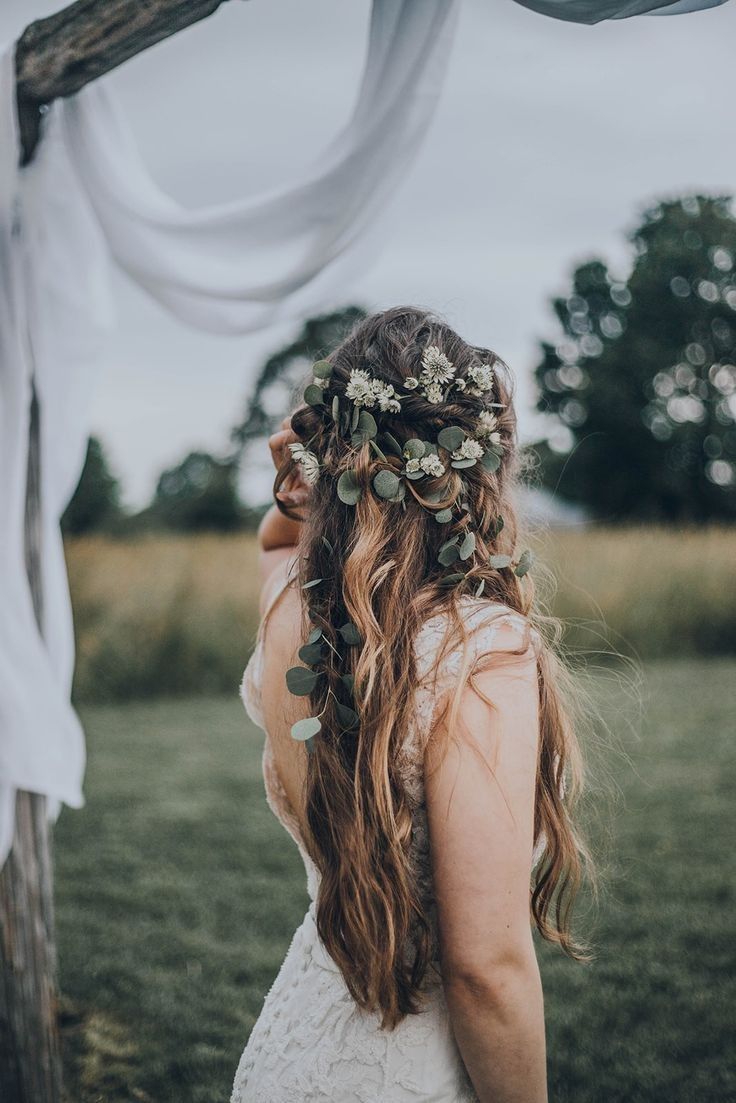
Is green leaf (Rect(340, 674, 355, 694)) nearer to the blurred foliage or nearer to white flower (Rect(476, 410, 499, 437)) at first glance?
white flower (Rect(476, 410, 499, 437))

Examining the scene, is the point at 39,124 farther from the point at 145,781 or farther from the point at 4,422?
the point at 145,781

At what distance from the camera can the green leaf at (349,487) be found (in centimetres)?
134

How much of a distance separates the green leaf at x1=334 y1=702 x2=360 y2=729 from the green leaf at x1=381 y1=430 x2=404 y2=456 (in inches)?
15.8

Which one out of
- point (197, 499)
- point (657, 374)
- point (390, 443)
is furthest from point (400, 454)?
point (657, 374)

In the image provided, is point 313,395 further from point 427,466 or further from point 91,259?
point 91,259

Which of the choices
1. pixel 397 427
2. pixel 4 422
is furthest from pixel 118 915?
pixel 397 427

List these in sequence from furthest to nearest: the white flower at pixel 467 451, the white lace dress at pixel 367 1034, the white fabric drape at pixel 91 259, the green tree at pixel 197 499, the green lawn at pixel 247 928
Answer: the green tree at pixel 197 499 < the green lawn at pixel 247 928 < the white fabric drape at pixel 91 259 < the white flower at pixel 467 451 < the white lace dress at pixel 367 1034

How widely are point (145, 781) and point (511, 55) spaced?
15.8 feet

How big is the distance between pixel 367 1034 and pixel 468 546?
784 mm

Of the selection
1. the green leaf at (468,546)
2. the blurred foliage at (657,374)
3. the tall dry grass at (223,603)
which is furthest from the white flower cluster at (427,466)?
the blurred foliage at (657,374)

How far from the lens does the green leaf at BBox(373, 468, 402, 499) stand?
1.33 metres

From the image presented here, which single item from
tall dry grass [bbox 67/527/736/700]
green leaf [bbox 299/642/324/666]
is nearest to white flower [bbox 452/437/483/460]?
green leaf [bbox 299/642/324/666]

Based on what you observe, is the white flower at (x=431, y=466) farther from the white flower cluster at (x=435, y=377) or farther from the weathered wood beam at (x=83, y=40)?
the weathered wood beam at (x=83, y=40)

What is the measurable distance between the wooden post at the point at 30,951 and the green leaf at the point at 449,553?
143 centimetres
